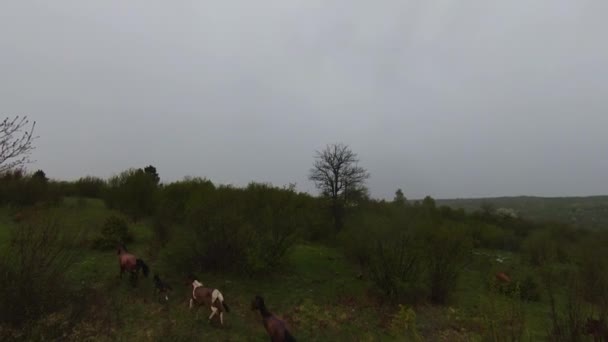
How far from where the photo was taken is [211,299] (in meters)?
10.3

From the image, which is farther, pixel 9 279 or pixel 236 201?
pixel 236 201

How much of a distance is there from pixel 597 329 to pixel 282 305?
32.6ft

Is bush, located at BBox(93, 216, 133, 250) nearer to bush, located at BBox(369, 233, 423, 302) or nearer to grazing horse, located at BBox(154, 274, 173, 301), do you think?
grazing horse, located at BBox(154, 274, 173, 301)

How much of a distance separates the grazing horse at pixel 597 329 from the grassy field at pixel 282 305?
A: 153 inches

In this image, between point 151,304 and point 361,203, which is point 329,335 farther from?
point 361,203

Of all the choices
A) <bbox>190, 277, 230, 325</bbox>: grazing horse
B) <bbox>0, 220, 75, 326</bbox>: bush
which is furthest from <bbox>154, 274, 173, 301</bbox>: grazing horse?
<bbox>0, 220, 75, 326</bbox>: bush

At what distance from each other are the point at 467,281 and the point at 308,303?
31.1ft

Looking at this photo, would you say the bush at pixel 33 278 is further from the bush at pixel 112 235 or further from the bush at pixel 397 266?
the bush at pixel 112 235

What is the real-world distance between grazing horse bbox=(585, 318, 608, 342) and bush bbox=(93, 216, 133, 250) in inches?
613

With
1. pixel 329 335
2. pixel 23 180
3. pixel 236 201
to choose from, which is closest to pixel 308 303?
pixel 329 335

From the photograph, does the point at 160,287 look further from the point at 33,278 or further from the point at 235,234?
the point at 33,278

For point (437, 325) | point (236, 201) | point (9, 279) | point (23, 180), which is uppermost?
point (23, 180)

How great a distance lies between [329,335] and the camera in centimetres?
1052

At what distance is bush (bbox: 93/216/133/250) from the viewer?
1605 centimetres
